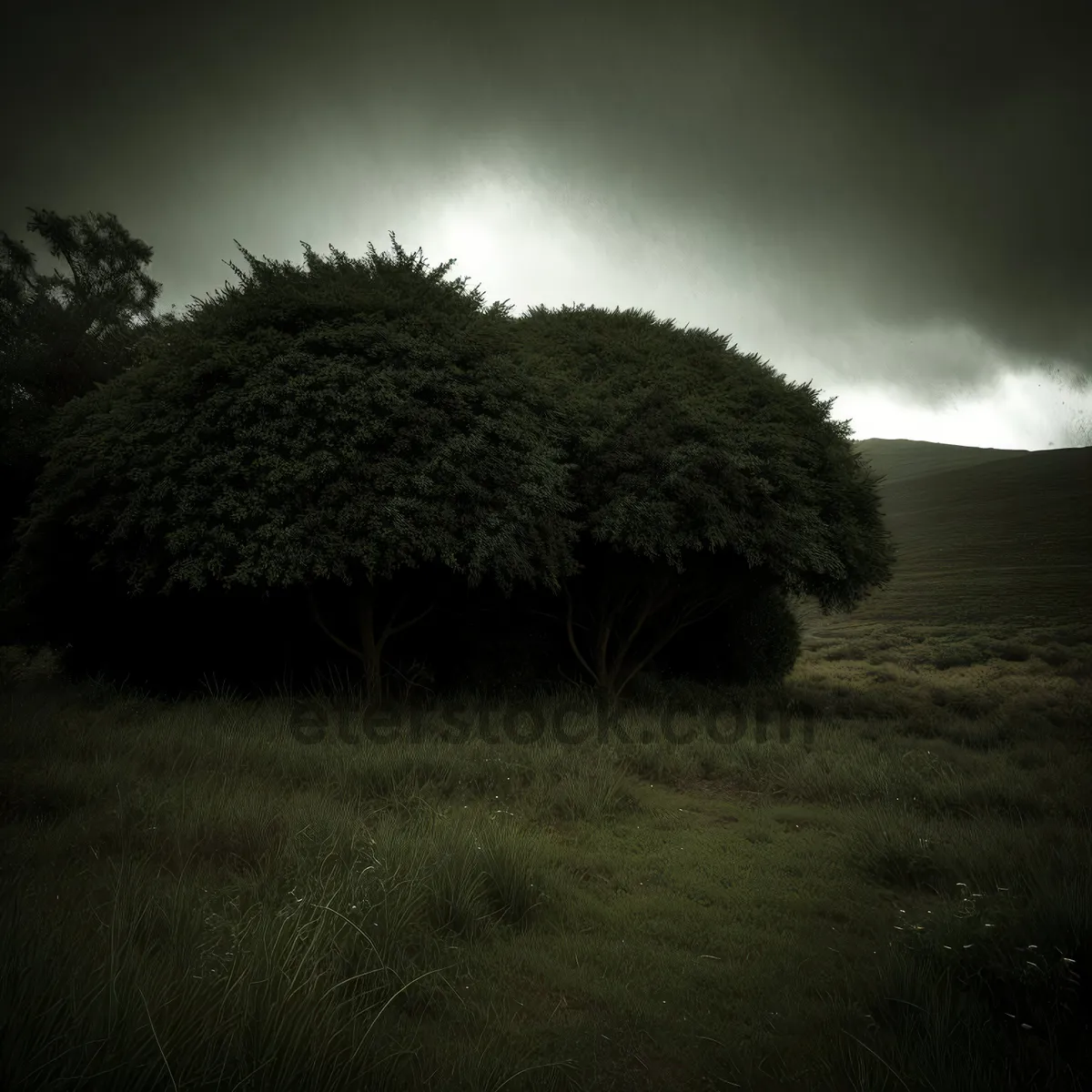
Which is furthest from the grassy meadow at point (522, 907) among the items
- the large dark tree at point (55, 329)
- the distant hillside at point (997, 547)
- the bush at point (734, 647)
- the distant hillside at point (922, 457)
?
the distant hillside at point (922, 457)

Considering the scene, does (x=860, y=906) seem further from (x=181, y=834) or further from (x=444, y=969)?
(x=181, y=834)

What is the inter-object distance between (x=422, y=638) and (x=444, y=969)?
34.1 ft

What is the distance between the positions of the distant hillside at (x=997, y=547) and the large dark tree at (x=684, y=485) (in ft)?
23.7

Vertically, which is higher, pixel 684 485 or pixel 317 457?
pixel 317 457

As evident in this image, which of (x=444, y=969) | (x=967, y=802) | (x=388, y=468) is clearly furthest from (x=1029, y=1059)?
(x=388, y=468)

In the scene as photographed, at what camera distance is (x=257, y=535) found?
923cm

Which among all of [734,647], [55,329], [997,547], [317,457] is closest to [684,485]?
[317,457]

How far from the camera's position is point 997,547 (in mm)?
37906

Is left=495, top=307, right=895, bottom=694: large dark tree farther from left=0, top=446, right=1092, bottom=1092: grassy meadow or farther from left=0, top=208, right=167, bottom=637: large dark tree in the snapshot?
left=0, top=208, right=167, bottom=637: large dark tree

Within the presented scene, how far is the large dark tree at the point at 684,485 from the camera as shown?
39.0ft

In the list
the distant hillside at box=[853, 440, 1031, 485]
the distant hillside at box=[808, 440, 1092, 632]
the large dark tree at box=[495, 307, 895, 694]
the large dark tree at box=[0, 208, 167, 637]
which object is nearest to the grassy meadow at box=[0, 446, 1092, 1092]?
the large dark tree at box=[495, 307, 895, 694]

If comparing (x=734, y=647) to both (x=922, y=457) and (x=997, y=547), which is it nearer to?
(x=997, y=547)

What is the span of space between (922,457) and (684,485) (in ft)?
354

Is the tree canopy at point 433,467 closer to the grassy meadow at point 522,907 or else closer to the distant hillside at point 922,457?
the grassy meadow at point 522,907
